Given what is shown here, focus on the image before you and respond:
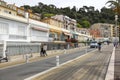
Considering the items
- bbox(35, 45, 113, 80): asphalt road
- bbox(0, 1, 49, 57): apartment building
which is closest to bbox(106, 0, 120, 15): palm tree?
bbox(35, 45, 113, 80): asphalt road

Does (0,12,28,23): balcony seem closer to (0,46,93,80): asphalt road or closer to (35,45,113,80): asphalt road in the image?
(0,46,93,80): asphalt road

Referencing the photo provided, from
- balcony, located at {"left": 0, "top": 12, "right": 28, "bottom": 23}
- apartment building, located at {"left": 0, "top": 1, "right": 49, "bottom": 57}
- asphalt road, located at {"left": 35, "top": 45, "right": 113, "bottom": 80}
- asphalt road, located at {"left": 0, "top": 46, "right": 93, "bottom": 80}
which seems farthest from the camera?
balcony, located at {"left": 0, "top": 12, "right": 28, "bottom": 23}

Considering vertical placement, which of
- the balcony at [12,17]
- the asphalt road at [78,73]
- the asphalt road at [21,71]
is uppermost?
the balcony at [12,17]

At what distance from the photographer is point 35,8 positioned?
152 meters

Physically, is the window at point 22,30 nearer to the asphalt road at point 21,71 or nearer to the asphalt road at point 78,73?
the asphalt road at point 21,71

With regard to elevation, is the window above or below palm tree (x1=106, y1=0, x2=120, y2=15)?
below

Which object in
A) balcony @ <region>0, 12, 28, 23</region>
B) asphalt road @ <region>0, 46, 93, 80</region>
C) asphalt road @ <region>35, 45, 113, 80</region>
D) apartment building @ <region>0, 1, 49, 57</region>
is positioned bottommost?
asphalt road @ <region>0, 46, 93, 80</region>

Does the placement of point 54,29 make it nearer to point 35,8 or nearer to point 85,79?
point 85,79

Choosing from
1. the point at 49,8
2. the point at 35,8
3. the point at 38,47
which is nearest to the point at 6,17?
the point at 38,47

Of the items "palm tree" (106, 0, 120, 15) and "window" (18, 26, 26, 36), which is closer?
"palm tree" (106, 0, 120, 15)

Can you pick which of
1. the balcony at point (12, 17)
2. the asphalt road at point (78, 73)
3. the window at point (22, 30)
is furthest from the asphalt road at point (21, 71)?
the window at point (22, 30)

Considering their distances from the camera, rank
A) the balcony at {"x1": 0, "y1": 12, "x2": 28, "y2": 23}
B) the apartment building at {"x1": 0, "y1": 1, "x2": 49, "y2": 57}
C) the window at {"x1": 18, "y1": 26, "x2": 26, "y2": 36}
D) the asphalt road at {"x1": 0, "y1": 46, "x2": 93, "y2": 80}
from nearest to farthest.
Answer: the asphalt road at {"x1": 0, "y1": 46, "x2": 93, "y2": 80}, the apartment building at {"x1": 0, "y1": 1, "x2": 49, "y2": 57}, the balcony at {"x1": 0, "y1": 12, "x2": 28, "y2": 23}, the window at {"x1": 18, "y1": 26, "x2": 26, "y2": 36}

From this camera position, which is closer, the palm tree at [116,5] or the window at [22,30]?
the palm tree at [116,5]

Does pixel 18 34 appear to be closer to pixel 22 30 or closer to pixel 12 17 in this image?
pixel 22 30
